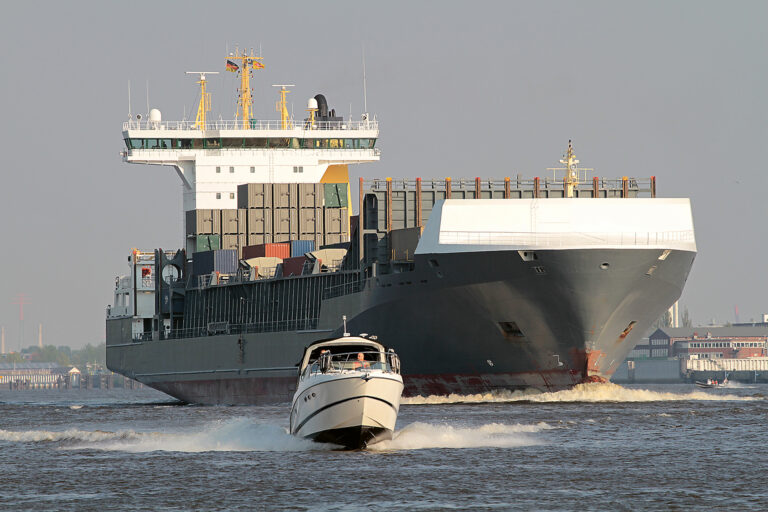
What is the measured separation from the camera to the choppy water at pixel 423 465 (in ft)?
88.6

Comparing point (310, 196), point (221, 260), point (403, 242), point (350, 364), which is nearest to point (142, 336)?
point (221, 260)

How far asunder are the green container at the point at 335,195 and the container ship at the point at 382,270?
101 mm

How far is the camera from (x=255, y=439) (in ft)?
127

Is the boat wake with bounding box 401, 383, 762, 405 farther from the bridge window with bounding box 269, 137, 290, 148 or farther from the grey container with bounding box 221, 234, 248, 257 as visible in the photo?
the bridge window with bounding box 269, 137, 290, 148

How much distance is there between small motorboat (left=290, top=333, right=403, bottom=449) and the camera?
32188 mm

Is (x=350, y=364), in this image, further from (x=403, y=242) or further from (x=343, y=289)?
(x=343, y=289)

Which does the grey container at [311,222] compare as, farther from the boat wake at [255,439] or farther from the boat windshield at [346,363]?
the boat windshield at [346,363]

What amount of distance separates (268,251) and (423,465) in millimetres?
42668

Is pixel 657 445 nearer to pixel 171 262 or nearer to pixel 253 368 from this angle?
pixel 253 368

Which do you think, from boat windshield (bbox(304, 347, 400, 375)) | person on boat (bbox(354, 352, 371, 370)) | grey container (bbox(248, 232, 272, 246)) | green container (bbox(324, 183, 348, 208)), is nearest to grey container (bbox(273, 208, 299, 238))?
grey container (bbox(248, 232, 272, 246))

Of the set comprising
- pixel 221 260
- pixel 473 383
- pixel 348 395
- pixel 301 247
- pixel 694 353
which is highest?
pixel 301 247

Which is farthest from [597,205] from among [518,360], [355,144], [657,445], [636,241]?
[355,144]

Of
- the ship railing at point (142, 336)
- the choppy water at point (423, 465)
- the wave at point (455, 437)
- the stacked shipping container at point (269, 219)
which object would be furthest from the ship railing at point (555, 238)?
the ship railing at point (142, 336)

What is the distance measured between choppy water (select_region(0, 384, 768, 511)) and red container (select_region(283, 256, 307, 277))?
20.2m
